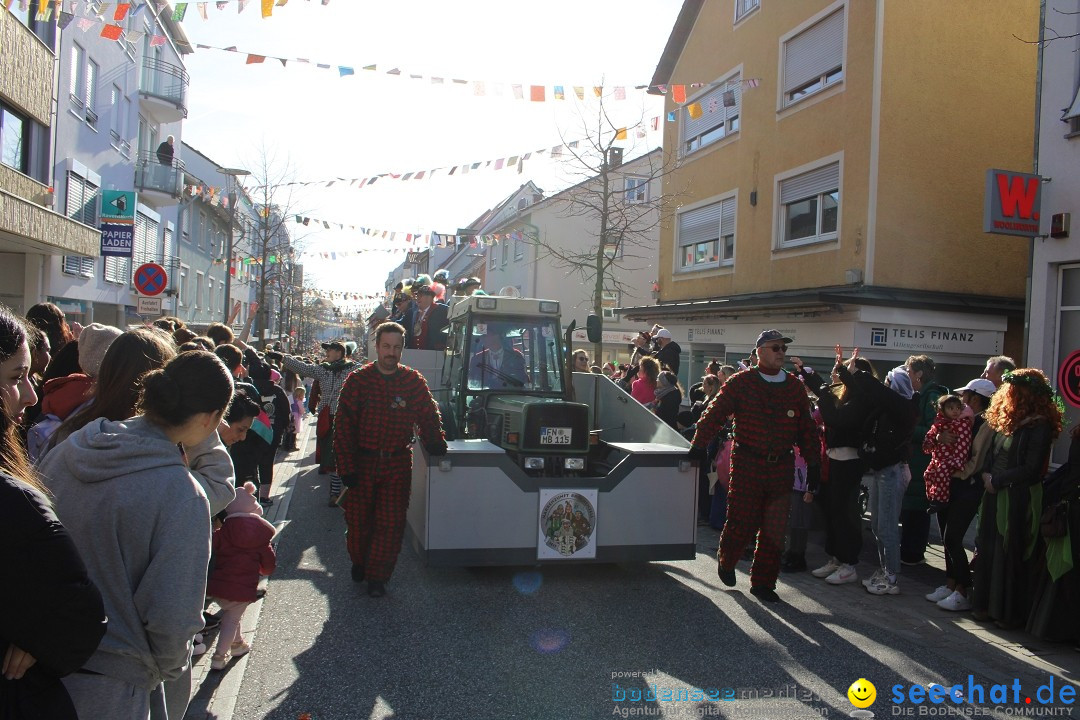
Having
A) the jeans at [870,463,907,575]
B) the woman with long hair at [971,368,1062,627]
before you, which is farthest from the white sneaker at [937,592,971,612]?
the jeans at [870,463,907,575]

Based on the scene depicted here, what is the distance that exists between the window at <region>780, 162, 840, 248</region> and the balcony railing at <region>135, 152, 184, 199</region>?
60.1 ft

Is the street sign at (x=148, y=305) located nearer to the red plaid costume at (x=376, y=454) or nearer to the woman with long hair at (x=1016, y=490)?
the red plaid costume at (x=376, y=454)

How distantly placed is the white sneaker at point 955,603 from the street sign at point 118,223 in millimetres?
17908

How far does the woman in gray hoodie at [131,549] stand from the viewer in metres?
2.15

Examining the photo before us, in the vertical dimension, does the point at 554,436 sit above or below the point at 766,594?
above

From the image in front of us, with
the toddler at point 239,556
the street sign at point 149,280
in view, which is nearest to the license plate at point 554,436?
the toddler at point 239,556

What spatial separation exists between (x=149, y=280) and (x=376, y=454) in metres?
8.95

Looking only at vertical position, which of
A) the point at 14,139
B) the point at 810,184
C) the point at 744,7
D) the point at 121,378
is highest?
the point at 744,7

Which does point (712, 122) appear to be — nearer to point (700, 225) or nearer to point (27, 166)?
point (700, 225)

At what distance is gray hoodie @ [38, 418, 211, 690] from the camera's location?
215 cm

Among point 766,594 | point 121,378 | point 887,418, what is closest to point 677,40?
point 887,418

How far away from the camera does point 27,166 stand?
16.0 m

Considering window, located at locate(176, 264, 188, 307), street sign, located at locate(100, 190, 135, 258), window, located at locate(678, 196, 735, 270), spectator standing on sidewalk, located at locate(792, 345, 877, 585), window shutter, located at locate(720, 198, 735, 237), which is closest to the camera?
spectator standing on sidewalk, located at locate(792, 345, 877, 585)

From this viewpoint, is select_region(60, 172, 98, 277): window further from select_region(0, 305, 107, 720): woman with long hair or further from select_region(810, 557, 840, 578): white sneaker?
select_region(0, 305, 107, 720): woman with long hair
